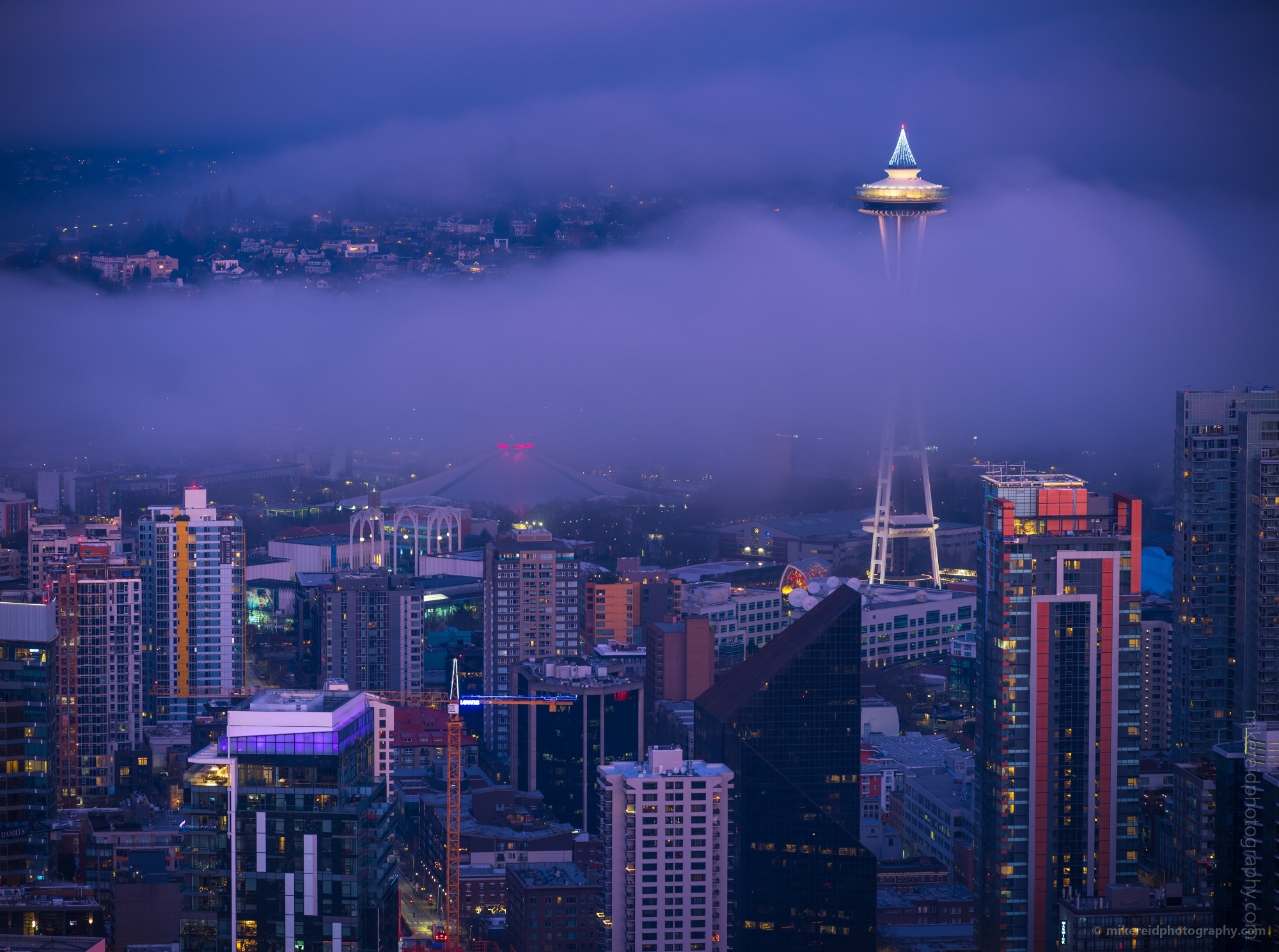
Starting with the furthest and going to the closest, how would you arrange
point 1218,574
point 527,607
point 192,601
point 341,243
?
point 341,243
point 527,607
point 192,601
point 1218,574

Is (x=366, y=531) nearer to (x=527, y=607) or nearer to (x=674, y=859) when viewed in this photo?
(x=527, y=607)

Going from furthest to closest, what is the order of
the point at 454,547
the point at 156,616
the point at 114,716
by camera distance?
the point at 454,547
the point at 156,616
the point at 114,716

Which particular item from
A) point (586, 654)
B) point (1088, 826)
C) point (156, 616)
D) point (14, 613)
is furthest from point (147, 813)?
point (1088, 826)

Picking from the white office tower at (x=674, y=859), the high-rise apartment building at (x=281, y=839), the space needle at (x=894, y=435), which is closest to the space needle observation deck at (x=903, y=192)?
the space needle at (x=894, y=435)

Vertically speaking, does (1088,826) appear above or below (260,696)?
below

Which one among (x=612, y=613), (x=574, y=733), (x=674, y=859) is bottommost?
(x=674, y=859)

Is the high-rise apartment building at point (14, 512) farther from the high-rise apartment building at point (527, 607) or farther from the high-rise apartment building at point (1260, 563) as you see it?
the high-rise apartment building at point (1260, 563)

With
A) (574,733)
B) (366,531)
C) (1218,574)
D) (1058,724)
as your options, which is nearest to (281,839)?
(1058,724)

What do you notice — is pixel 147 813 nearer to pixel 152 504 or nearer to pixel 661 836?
pixel 661 836
